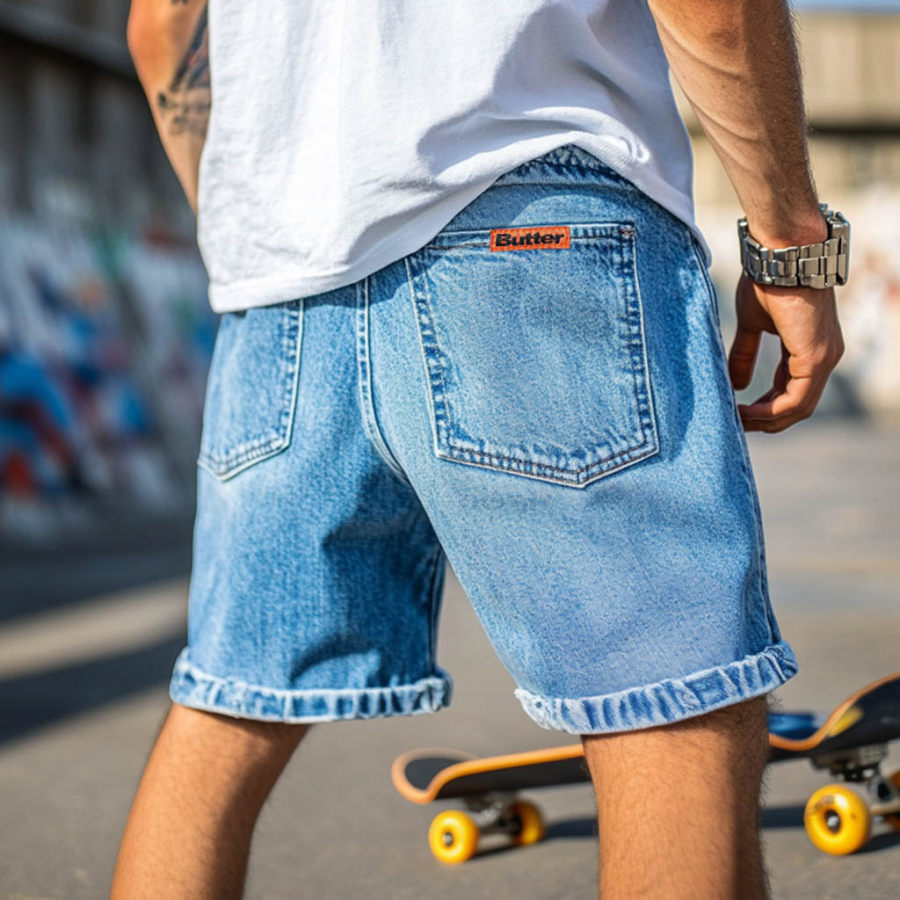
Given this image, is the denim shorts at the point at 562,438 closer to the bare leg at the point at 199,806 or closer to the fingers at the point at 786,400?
the fingers at the point at 786,400

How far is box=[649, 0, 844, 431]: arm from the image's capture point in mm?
1214

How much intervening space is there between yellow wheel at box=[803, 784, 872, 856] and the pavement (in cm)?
3

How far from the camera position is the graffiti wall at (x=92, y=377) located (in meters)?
8.08

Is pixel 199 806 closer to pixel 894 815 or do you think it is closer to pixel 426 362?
pixel 426 362

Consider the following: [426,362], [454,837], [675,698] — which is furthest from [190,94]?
[454,837]

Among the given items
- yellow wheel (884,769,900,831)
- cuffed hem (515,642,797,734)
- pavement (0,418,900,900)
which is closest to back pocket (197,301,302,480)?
cuffed hem (515,642,797,734)

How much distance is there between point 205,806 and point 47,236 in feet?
27.2

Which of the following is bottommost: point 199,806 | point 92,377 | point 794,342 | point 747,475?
point 92,377

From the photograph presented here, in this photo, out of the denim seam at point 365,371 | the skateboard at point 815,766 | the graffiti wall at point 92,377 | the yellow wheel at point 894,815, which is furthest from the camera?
the graffiti wall at point 92,377

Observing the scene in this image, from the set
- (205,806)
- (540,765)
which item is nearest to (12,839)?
(540,765)

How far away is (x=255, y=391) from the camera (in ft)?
4.62

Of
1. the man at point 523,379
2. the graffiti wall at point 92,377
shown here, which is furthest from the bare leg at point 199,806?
the graffiti wall at point 92,377

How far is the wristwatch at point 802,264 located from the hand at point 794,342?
11 millimetres

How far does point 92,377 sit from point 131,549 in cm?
236
